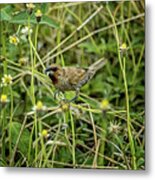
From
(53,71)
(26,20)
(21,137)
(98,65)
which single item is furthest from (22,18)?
(21,137)

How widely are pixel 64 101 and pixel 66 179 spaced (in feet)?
0.95

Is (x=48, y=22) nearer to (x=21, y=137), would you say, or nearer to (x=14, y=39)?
(x=14, y=39)

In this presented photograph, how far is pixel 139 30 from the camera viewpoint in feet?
6.04

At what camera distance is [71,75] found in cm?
190

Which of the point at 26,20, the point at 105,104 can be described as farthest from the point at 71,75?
the point at 26,20

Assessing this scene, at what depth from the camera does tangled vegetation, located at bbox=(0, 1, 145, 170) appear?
1851 mm

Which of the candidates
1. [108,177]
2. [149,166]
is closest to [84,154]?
[108,177]

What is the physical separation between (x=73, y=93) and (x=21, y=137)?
255 millimetres

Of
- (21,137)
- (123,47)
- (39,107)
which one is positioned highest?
(123,47)

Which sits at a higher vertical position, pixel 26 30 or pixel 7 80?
pixel 26 30

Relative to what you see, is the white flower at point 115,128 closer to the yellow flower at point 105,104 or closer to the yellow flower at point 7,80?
the yellow flower at point 105,104

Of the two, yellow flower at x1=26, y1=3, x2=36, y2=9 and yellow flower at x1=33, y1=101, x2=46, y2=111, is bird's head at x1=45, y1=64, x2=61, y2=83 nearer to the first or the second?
yellow flower at x1=33, y1=101, x2=46, y2=111

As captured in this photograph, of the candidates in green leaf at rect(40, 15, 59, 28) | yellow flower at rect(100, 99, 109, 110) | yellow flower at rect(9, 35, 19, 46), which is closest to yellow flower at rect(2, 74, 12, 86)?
yellow flower at rect(9, 35, 19, 46)

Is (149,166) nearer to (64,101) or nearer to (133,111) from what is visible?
(133,111)
